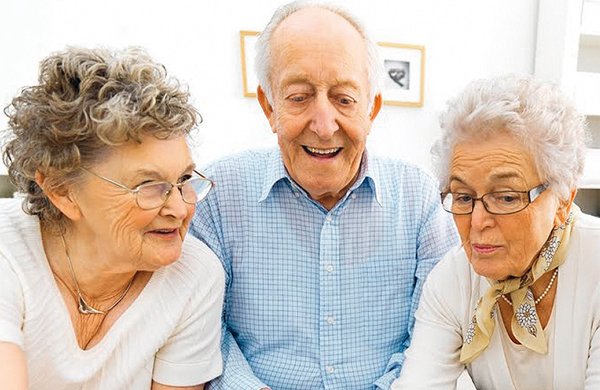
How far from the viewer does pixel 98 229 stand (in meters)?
1.01

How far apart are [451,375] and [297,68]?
86 cm

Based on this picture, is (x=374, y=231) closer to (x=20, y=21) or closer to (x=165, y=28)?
(x=165, y=28)

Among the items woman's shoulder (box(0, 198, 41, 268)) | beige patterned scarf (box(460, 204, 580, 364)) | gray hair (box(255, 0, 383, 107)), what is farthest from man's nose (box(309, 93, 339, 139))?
woman's shoulder (box(0, 198, 41, 268))

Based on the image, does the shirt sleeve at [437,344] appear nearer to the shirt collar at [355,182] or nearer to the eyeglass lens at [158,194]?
the shirt collar at [355,182]

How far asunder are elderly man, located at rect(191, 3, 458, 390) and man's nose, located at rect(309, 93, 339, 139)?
0.05 feet

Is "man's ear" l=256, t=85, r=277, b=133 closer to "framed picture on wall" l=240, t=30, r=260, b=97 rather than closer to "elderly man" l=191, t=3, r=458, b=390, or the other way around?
"elderly man" l=191, t=3, r=458, b=390

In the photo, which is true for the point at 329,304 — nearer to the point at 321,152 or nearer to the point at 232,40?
the point at 321,152

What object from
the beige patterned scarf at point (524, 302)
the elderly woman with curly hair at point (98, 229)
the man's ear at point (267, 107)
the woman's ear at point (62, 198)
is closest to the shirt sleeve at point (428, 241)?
the beige patterned scarf at point (524, 302)

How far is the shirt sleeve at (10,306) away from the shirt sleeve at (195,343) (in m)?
0.33

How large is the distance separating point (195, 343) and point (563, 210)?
2.95ft

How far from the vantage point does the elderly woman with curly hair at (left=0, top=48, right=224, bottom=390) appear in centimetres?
95

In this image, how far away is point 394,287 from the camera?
4.53 feet

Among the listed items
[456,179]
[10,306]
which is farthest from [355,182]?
[10,306]

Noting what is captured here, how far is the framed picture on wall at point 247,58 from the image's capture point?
241 cm
